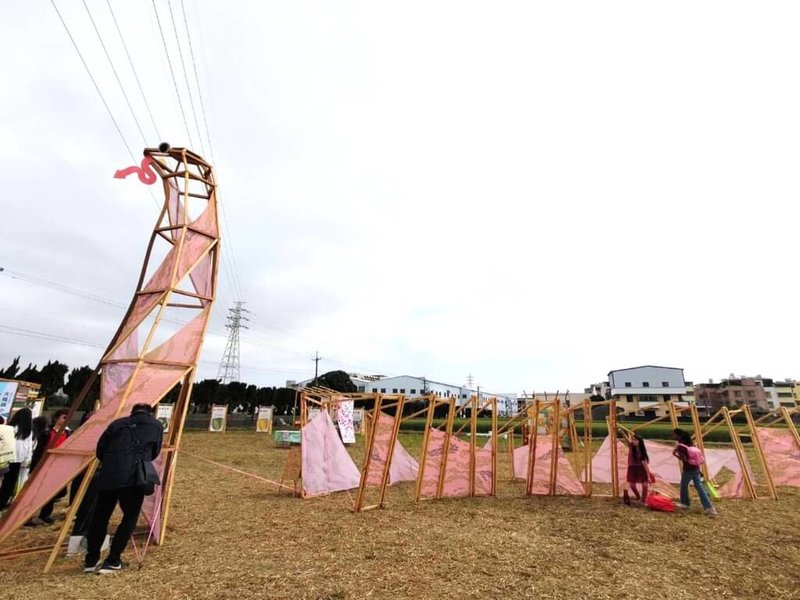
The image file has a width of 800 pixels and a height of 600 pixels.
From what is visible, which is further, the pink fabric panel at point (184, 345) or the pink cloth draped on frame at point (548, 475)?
the pink cloth draped on frame at point (548, 475)

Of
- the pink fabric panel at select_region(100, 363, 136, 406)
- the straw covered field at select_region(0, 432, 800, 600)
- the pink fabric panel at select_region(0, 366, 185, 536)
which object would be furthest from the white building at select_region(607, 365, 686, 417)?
the pink fabric panel at select_region(0, 366, 185, 536)

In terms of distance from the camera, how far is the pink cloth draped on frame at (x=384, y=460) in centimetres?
913

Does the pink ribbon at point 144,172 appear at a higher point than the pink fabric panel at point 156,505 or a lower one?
higher

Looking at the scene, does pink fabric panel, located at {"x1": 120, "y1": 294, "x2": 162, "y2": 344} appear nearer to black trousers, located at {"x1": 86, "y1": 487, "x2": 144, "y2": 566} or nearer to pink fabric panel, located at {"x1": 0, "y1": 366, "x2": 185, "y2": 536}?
pink fabric panel, located at {"x1": 0, "y1": 366, "x2": 185, "y2": 536}

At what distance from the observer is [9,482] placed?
688 cm

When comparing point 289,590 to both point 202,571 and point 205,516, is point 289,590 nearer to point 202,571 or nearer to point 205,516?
point 202,571

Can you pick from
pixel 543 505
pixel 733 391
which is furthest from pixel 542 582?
pixel 733 391

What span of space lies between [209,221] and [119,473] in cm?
418

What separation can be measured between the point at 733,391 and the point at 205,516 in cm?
9261

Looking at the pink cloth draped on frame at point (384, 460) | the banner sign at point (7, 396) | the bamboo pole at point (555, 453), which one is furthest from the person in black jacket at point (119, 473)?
the banner sign at point (7, 396)

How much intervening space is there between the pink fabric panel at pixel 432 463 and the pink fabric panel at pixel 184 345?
5119mm

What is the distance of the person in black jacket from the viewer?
15.0 ft

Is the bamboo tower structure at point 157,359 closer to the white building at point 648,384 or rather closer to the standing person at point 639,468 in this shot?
the standing person at point 639,468

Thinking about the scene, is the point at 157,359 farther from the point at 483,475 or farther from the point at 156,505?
the point at 483,475
